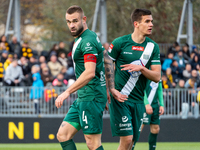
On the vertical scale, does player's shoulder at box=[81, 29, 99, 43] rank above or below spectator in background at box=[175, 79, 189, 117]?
above

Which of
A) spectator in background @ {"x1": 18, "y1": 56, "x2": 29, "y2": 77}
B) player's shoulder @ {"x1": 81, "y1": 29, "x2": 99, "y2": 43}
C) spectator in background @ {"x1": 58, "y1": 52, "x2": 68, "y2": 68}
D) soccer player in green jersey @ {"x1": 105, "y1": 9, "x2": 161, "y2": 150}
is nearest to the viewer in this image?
player's shoulder @ {"x1": 81, "y1": 29, "x2": 99, "y2": 43}

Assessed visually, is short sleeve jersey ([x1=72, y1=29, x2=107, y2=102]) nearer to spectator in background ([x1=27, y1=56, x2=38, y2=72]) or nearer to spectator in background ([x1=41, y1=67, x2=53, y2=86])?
spectator in background ([x1=41, y1=67, x2=53, y2=86])

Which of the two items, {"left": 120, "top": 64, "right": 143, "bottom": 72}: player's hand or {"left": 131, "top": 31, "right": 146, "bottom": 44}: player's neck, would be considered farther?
{"left": 131, "top": 31, "right": 146, "bottom": 44}: player's neck

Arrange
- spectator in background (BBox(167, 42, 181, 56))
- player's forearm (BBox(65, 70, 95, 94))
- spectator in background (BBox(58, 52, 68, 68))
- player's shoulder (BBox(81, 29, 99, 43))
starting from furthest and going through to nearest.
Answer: spectator in background (BBox(167, 42, 181, 56)) → spectator in background (BBox(58, 52, 68, 68)) → player's shoulder (BBox(81, 29, 99, 43)) → player's forearm (BBox(65, 70, 95, 94))

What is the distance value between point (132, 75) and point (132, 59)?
0.26 metres

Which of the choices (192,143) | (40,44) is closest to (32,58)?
(40,44)

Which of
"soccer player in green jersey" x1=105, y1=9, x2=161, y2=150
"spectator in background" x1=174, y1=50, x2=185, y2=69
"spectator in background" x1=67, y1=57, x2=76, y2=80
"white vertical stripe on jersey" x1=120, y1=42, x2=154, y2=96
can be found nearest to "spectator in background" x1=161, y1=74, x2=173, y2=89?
"spectator in background" x1=174, y1=50, x2=185, y2=69

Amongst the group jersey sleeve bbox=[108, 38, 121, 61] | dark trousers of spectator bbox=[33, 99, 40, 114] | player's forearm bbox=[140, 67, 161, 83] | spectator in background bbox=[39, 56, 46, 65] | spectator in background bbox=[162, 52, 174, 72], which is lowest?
dark trousers of spectator bbox=[33, 99, 40, 114]

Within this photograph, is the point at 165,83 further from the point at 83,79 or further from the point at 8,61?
the point at 83,79

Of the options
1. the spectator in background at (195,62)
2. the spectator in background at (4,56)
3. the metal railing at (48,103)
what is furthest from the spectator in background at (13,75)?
the spectator in background at (195,62)

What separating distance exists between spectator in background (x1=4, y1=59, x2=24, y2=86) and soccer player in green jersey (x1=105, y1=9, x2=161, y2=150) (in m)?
7.25

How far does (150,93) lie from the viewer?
874 cm

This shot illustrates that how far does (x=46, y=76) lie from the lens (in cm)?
1351

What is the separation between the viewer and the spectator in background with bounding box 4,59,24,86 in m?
13.1
